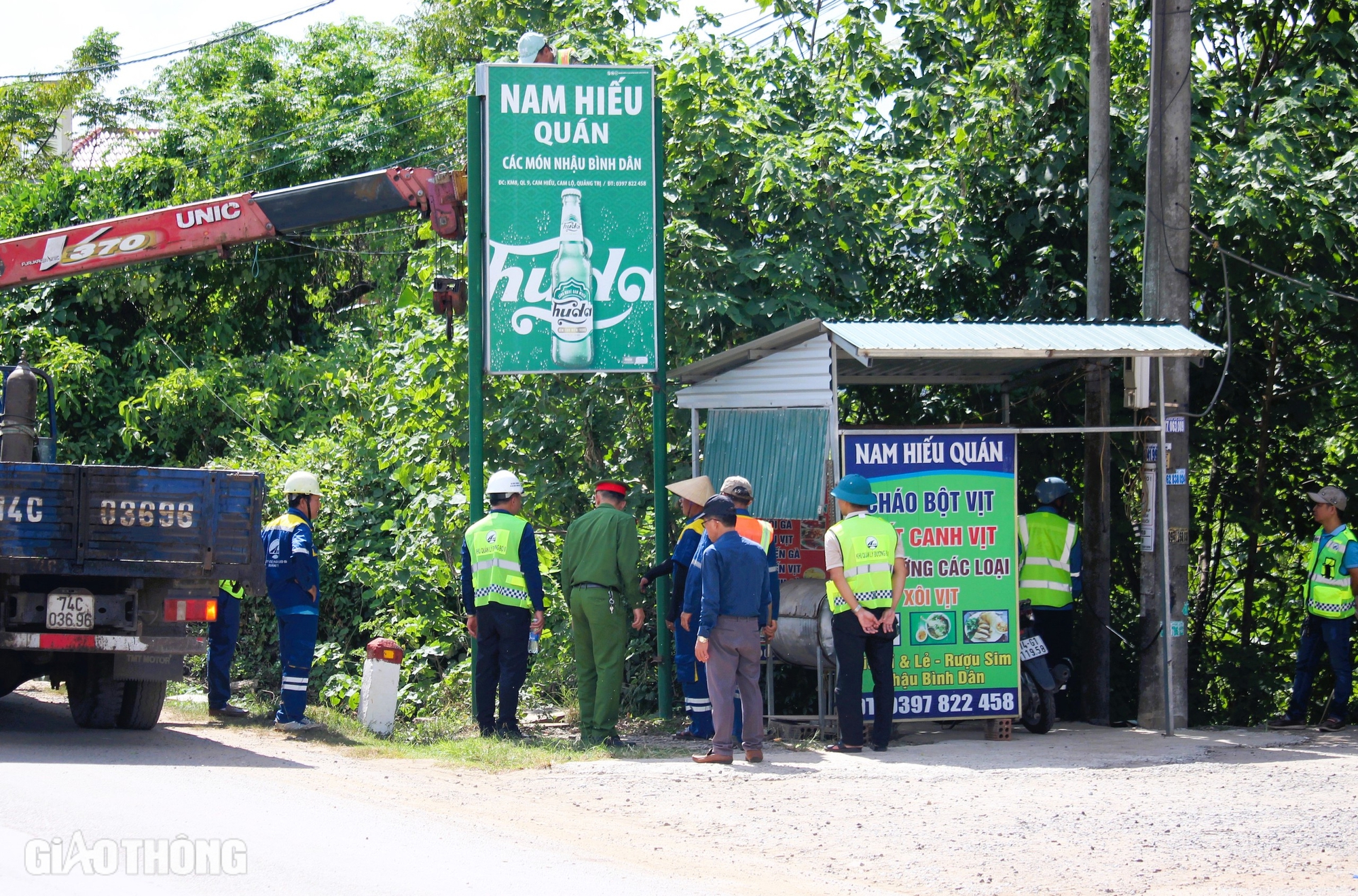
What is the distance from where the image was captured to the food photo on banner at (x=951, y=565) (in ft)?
32.3

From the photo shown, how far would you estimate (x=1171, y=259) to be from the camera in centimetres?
1073

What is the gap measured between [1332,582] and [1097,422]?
7.12 feet

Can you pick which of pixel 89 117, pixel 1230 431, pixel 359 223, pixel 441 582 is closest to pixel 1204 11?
pixel 1230 431

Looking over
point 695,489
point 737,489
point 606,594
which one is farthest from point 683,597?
point 737,489

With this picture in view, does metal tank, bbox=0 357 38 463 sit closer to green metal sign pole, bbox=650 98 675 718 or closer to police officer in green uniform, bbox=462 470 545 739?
police officer in green uniform, bbox=462 470 545 739

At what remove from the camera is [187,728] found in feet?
34.3

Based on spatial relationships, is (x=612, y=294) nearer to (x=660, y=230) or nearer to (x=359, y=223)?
(x=660, y=230)

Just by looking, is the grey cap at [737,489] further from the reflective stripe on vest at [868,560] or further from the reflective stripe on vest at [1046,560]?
the reflective stripe on vest at [1046,560]

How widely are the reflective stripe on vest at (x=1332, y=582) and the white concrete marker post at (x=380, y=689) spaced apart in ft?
23.7

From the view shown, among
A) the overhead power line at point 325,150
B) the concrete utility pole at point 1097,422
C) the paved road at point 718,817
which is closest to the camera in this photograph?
the paved road at point 718,817

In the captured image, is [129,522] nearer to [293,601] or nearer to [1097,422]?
[293,601]

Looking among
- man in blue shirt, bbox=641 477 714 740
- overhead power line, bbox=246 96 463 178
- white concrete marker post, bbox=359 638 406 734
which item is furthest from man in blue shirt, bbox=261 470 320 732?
overhead power line, bbox=246 96 463 178

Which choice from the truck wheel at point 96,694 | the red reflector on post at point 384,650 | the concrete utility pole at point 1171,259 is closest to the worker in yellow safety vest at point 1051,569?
the concrete utility pole at point 1171,259

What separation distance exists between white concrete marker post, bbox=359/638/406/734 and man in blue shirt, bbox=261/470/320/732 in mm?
436
